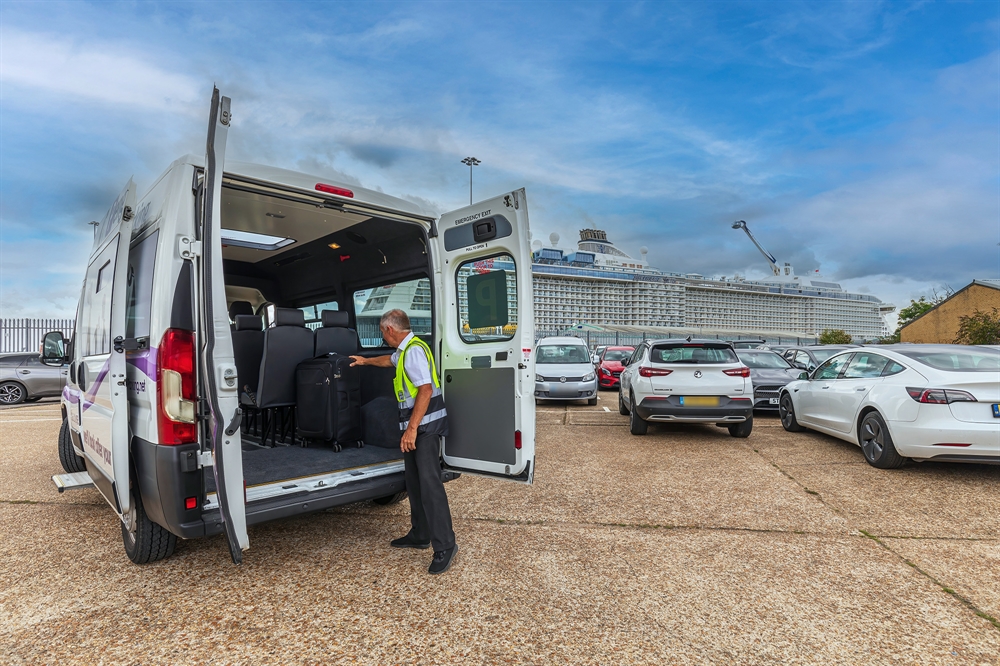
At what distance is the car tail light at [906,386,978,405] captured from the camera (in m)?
4.93

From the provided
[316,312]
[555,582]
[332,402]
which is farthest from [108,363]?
[316,312]

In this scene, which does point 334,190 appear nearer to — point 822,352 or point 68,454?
point 68,454

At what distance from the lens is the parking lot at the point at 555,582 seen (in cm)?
240

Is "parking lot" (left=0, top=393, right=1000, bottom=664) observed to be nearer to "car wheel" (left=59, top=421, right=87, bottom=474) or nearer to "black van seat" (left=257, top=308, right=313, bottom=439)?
"car wheel" (left=59, top=421, right=87, bottom=474)

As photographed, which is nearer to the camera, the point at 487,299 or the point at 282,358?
the point at 487,299

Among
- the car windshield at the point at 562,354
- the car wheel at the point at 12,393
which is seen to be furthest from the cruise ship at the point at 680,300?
the car wheel at the point at 12,393

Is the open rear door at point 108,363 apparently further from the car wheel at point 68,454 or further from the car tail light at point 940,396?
the car tail light at point 940,396

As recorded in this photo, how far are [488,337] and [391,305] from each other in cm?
228

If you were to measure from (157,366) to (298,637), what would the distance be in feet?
4.61

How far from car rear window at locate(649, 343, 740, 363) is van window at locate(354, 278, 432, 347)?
3720 millimetres

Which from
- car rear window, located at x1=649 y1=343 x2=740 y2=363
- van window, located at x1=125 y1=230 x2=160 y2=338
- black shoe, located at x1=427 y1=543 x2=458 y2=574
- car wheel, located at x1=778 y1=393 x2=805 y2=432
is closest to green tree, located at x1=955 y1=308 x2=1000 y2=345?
car wheel, located at x1=778 y1=393 x2=805 y2=432

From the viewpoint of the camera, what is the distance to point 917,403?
5.15 meters

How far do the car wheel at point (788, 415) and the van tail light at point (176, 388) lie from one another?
25.3 ft

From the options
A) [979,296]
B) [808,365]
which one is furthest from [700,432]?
[979,296]
